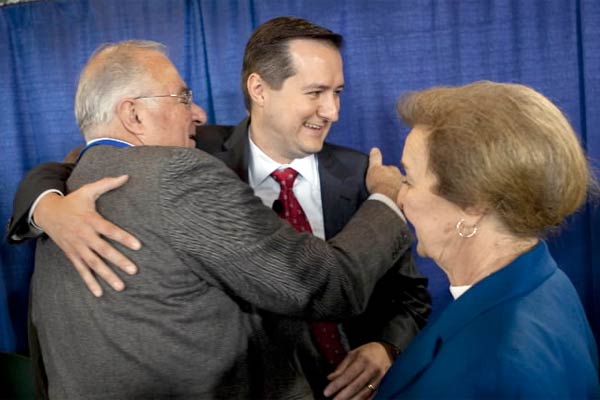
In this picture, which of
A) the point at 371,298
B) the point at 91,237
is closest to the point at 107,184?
the point at 91,237

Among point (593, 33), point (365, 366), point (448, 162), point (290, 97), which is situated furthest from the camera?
point (593, 33)

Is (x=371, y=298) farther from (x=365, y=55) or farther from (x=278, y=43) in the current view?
(x=365, y=55)

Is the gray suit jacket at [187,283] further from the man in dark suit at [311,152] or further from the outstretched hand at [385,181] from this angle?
the man in dark suit at [311,152]

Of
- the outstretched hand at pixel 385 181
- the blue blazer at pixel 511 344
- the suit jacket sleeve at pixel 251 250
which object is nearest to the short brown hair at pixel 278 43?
the outstretched hand at pixel 385 181

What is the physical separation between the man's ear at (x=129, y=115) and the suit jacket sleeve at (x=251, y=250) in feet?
0.86

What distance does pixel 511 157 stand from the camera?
3.51 ft

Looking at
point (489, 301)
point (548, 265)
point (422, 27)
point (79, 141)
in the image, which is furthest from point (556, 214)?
point (79, 141)

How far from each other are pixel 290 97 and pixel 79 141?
1.46 metres

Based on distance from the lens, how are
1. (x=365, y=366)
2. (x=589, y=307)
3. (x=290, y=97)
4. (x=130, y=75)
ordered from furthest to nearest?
(x=589, y=307)
(x=290, y=97)
(x=365, y=366)
(x=130, y=75)

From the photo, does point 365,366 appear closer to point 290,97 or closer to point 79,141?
point 290,97

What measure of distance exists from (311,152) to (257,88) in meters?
0.26

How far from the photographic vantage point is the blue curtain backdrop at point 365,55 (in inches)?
107

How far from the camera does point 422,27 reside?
107 inches

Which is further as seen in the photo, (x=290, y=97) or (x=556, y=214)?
(x=290, y=97)
